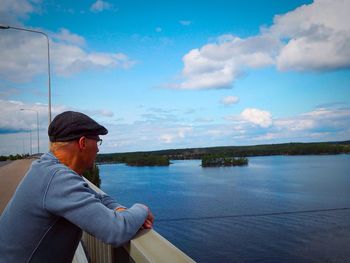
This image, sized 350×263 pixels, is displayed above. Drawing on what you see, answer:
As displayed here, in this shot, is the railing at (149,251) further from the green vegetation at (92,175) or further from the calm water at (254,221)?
the green vegetation at (92,175)

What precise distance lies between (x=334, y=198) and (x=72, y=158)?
4740cm

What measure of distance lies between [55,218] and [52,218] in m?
0.01

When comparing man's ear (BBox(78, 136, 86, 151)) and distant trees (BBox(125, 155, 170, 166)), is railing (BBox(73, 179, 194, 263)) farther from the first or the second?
distant trees (BBox(125, 155, 170, 166))

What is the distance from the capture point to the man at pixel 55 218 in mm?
1531

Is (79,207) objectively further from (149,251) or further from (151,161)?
(151,161)

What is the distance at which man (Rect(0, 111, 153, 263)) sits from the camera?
1531 mm

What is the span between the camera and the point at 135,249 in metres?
1.59

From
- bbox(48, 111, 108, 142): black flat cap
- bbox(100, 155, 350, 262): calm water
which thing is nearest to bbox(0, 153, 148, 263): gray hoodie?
bbox(48, 111, 108, 142): black flat cap

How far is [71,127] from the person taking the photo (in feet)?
5.73

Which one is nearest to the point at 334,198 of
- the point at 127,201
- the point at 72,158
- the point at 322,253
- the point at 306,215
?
the point at 306,215

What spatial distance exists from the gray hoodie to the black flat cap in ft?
Answer: 0.49

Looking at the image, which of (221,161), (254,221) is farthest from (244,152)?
(254,221)

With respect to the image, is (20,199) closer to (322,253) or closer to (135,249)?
(135,249)

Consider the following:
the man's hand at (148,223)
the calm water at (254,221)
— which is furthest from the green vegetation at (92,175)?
the man's hand at (148,223)
